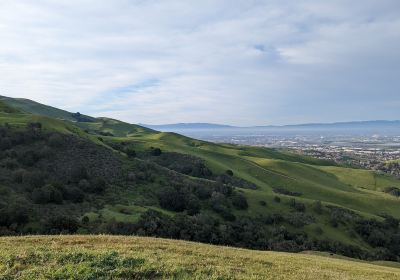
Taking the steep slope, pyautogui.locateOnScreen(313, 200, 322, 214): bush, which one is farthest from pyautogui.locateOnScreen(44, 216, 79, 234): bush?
the steep slope

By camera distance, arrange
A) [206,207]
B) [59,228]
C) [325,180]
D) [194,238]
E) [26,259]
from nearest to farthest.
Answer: [26,259] < [59,228] < [194,238] < [206,207] < [325,180]

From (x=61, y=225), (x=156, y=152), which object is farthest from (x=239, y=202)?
(x=156, y=152)

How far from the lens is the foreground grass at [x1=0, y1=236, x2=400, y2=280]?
48.3 feet

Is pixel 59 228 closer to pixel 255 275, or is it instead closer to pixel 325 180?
pixel 255 275

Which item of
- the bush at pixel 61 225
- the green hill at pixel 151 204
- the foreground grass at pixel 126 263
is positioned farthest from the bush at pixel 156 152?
the foreground grass at pixel 126 263

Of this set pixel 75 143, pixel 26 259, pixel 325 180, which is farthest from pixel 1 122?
pixel 325 180

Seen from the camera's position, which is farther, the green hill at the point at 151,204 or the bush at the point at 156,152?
the bush at the point at 156,152

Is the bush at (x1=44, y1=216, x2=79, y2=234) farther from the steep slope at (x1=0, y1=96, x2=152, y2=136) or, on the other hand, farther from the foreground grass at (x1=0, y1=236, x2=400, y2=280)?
the steep slope at (x1=0, y1=96, x2=152, y2=136)

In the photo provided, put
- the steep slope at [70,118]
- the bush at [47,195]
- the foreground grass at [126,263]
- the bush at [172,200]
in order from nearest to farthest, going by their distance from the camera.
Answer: the foreground grass at [126,263]
the bush at [47,195]
the bush at [172,200]
the steep slope at [70,118]

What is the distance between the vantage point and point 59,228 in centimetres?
3728

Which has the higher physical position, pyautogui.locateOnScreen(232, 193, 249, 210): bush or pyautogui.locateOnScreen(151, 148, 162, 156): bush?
pyautogui.locateOnScreen(151, 148, 162, 156): bush

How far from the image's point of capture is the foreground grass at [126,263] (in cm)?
1472

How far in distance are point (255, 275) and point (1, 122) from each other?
68.3m

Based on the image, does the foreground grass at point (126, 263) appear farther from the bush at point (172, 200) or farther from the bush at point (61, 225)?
the bush at point (172, 200)
